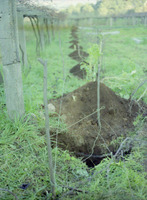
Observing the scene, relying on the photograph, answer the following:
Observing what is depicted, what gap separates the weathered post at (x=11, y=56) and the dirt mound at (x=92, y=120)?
717mm

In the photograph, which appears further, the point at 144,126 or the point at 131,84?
the point at 131,84

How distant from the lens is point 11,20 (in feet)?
6.10

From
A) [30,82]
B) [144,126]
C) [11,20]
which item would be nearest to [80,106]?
[144,126]

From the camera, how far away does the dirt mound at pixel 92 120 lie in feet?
7.86

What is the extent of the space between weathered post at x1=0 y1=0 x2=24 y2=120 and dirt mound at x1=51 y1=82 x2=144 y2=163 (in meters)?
0.72

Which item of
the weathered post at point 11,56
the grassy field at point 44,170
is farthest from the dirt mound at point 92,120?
the weathered post at point 11,56

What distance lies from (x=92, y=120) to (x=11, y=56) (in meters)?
1.45

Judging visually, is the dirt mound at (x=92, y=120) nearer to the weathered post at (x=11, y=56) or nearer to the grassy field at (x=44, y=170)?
the grassy field at (x=44, y=170)

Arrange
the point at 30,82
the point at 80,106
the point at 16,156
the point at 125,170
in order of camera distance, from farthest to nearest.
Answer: the point at 30,82, the point at 80,106, the point at 16,156, the point at 125,170

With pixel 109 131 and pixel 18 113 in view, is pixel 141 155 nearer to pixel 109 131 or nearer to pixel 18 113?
pixel 109 131

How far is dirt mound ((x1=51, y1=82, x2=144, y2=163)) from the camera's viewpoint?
94.3 inches

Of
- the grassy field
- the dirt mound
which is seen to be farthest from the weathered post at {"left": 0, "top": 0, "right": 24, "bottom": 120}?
the dirt mound

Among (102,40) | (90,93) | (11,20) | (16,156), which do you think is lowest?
(16,156)

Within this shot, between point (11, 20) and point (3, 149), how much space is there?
1.34 metres
